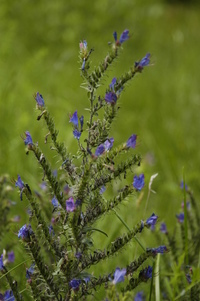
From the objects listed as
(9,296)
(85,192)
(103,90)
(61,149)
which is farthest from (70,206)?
(103,90)

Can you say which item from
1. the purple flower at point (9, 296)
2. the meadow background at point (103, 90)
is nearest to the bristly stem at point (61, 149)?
the purple flower at point (9, 296)

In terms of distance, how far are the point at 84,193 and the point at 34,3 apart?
14.7 feet

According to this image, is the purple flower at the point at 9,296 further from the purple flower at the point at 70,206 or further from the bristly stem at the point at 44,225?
the purple flower at the point at 70,206

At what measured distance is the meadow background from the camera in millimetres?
3436

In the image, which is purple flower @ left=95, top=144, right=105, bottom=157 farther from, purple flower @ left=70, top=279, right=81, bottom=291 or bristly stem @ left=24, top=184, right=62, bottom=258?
purple flower @ left=70, top=279, right=81, bottom=291

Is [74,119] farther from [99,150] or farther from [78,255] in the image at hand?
[78,255]

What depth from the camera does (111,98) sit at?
1434mm

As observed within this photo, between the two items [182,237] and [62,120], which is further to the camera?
[62,120]

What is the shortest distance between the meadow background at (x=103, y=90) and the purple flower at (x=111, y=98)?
3.63ft

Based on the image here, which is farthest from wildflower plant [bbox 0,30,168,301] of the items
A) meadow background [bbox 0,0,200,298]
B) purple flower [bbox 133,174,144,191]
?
meadow background [bbox 0,0,200,298]

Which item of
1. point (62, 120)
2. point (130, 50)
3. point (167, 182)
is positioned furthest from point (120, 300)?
point (130, 50)

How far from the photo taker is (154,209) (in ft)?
11.2

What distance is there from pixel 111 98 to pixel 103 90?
172 inches

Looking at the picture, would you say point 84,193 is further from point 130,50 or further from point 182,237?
point 130,50
